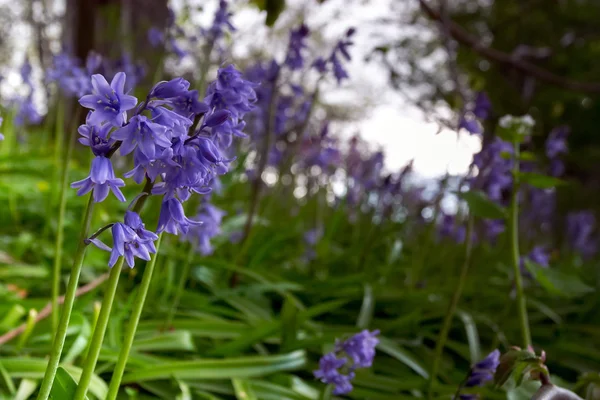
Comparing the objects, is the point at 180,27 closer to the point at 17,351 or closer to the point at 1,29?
the point at 17,351

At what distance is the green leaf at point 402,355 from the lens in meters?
1.88

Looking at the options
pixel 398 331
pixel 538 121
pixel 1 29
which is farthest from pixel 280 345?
pixel 1 29

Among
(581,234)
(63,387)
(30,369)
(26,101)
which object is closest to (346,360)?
(63,387)

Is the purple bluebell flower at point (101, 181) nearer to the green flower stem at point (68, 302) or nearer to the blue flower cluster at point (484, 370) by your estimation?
the green flower stem at point (68, 302)

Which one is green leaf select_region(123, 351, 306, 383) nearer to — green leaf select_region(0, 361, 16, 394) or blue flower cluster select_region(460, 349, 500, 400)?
green leaf select_region(0, 361, 16, 394)

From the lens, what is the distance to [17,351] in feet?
4.83

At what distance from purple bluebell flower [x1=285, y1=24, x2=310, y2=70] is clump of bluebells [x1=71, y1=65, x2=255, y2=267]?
4.53 feet

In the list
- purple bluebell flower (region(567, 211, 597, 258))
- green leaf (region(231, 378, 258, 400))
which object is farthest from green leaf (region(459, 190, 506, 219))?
purple bluebell flower (region(567, 211, 597, 258))

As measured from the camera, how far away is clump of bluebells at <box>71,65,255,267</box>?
702 mm

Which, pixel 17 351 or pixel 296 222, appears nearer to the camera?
pixel 17 351

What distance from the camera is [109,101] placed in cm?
71

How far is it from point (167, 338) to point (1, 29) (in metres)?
7.10

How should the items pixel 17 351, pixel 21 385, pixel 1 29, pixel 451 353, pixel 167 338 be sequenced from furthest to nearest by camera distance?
pixel 1 29 → pixel 451 353 → pixel 167 338 → pixel 17 351 → pixel 21 385

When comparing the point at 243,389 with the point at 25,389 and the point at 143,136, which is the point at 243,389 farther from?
the point at 143,136
